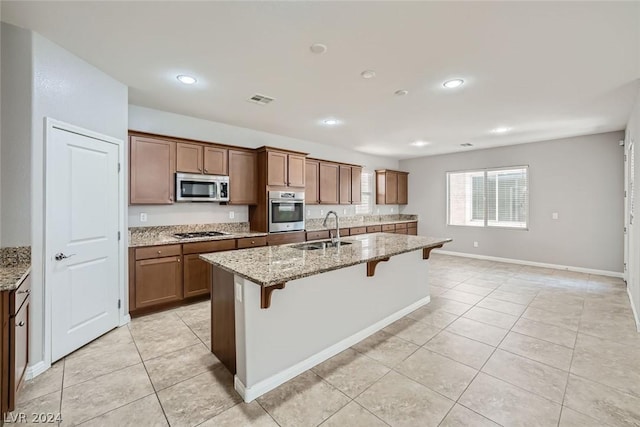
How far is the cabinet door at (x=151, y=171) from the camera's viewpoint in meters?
3.52

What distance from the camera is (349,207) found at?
22.7 feet

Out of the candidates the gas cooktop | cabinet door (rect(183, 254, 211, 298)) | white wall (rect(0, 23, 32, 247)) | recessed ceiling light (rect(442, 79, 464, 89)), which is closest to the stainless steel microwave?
the gas cooktop

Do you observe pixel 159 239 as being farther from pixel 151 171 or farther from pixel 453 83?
pixel 453 83

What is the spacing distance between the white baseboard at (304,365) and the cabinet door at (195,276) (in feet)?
6.37

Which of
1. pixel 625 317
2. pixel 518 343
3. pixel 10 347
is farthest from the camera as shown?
pixel 625 317

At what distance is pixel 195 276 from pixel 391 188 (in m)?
5.43

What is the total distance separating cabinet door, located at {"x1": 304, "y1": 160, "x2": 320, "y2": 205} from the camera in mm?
5598

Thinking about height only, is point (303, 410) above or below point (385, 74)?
below

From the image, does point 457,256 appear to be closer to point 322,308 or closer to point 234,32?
point 322,308

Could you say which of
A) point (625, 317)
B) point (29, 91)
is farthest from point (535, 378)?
point (29, 91)

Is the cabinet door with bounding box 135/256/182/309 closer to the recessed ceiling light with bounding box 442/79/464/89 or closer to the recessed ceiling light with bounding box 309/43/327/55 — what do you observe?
the recessed ceiling light with bounding box 309/43/327/55

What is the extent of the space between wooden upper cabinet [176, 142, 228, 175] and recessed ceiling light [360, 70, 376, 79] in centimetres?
246

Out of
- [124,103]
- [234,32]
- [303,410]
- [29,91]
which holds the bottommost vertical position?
[303,410]

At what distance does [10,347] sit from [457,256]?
7.54 m
